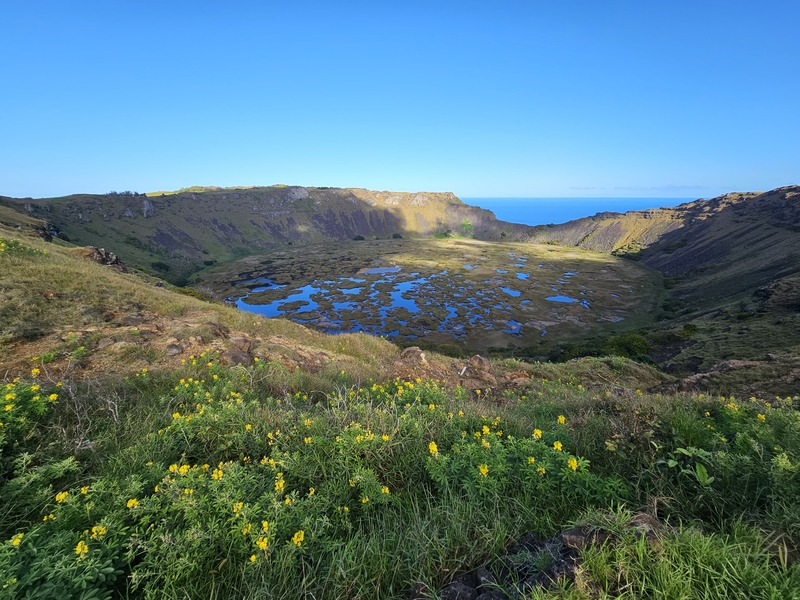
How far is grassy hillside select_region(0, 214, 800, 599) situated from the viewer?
2443 mm

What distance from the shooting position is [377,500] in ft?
11.8

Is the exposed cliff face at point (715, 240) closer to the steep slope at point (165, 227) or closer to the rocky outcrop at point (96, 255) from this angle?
the rocky outcrop at point (96, 255)

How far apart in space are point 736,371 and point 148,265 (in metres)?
119

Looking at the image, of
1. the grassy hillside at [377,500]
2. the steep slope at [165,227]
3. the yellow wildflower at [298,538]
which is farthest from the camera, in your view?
the steep slope at [165,227]

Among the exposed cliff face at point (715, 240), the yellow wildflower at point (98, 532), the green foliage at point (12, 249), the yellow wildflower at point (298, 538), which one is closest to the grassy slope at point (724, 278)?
the exposed cliff face at point (715, 240)

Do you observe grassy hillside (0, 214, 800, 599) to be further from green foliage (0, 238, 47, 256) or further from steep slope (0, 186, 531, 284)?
steep slope (0, 186, 531, 284)

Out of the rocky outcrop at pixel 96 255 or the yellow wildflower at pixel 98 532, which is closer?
the yellow wildflower at pixel 98 532

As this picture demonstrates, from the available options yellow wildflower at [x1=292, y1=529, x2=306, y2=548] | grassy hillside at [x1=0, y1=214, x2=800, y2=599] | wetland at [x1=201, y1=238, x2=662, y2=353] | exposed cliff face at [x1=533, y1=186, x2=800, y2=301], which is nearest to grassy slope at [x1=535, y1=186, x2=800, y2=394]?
exposed cliff face at [x1=533, y1=186, x2=800, y2=301]

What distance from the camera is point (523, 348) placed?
51.3 metres

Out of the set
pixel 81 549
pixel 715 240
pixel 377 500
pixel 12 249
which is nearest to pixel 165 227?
pixel 12 249

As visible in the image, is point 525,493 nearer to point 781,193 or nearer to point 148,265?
point 148,265

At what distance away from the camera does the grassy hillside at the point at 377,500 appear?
8.02 feet

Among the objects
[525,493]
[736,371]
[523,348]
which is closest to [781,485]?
[525,493]

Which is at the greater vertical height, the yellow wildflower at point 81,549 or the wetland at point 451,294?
the yellow wildflower at point 81,549
